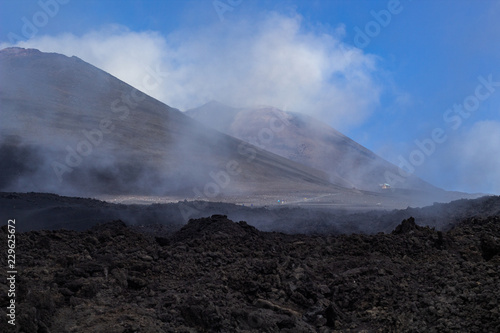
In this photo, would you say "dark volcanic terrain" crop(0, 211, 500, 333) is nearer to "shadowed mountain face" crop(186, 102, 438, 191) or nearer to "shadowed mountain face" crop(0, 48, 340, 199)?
"shadowed mountain face" crop(0, 48, 340, 199)

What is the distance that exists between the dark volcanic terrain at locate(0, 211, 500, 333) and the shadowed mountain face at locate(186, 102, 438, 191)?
90053 millimetres

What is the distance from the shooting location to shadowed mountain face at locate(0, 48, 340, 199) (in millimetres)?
48062

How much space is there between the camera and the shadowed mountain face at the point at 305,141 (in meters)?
106

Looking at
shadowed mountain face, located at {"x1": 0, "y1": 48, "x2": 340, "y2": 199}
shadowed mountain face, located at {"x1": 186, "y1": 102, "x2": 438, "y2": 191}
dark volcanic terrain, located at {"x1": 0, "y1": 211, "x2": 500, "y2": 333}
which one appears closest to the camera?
dark volcanic terrain, located at {"x1": 0, "y1": 211, "x2": 500, "y2": 333}

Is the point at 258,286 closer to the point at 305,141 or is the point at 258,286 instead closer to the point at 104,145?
the point at 104,145

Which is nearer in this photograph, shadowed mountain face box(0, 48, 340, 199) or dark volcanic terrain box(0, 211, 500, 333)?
dark volcanic terrain box(0, 211, 500, 333)

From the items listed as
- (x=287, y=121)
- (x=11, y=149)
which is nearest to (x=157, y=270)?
(x=11, y=149)

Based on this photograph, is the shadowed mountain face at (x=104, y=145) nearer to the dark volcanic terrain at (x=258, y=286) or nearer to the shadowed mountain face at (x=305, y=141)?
the shadowed mountain face at (x=305, y=141)

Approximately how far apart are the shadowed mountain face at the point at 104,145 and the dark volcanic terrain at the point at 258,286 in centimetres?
3583

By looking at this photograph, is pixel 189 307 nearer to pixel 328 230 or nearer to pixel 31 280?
pixel 31 280

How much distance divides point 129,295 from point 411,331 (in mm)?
3569

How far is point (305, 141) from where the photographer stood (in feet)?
396

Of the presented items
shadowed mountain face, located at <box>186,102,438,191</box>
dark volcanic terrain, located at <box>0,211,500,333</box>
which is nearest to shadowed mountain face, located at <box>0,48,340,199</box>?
shadowed mountain face, located at <box>186,102,438,191</box>

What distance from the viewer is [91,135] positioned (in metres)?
60.2
